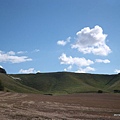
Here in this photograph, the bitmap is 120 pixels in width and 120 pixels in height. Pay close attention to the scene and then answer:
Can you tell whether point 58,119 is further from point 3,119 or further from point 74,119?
point 3,119

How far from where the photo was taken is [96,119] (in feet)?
95.2

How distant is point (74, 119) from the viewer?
28.4m

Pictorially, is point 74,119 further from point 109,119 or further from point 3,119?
point 3,119

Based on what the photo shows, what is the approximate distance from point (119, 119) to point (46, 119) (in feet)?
27.3

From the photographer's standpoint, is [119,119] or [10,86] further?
[10,86]

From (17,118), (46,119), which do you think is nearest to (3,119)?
(17,118)

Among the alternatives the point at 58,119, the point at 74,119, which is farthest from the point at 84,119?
the point at 58,119

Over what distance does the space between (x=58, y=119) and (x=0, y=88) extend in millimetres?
122530

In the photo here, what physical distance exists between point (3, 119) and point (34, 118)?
3.43 m

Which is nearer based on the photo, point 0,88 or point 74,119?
point 74,119

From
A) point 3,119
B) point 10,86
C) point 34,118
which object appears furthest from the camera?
point 10,86

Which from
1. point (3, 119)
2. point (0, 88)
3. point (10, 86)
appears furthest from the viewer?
point (10, 86)

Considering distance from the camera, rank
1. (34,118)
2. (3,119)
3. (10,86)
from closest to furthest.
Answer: (3,119), (34,118), (10,86)

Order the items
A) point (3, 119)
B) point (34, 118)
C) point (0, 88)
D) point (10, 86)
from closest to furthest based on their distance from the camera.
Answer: point (3, 119) → point (34, 118) → point (0, 88) → point (10, 86)
